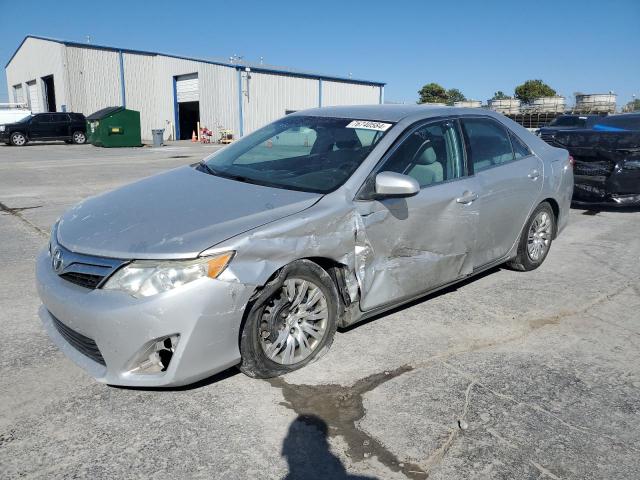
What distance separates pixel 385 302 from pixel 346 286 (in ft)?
1.29

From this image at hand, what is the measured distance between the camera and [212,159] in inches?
171

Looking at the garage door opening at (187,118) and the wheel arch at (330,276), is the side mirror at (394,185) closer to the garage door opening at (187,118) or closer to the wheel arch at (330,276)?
the wheel arch at (330,276)

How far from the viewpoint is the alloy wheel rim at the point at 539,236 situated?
511cm

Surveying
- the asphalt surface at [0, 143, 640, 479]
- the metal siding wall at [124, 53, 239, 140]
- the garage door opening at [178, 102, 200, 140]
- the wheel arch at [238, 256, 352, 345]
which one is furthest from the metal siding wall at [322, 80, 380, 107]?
the wheel arch at [238, 256, 352, 345]

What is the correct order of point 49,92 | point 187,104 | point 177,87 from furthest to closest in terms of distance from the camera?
1. point 49,92
2. point 187,104
3. point 177,87

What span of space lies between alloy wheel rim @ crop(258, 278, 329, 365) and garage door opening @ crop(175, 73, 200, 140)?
3224cm

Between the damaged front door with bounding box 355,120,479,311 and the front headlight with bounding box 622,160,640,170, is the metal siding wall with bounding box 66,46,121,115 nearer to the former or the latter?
the front headlight with bounding box 622,160,640,170

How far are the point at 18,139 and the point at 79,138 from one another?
2.79 m

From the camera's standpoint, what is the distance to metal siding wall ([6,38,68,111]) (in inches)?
1304

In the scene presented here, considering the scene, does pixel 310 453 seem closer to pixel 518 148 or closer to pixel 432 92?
pixel 518 148

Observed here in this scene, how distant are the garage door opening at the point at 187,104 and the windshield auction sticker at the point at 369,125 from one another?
31191 mm

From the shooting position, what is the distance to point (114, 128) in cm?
2569

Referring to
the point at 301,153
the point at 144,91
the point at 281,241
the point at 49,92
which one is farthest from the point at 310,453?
the point at 49,92

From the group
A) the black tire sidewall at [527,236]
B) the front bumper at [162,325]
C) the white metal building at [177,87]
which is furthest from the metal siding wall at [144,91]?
the front bumper at [162,325]
